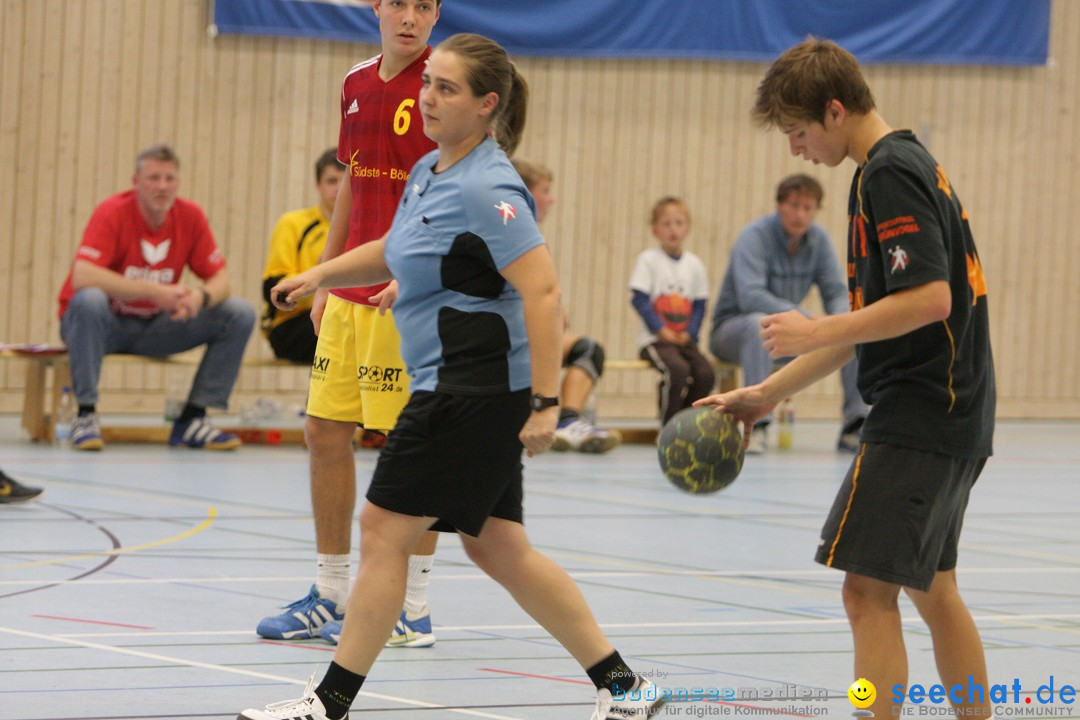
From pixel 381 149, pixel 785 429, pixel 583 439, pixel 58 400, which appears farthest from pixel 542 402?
pixel 785 429

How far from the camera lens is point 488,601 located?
421cm

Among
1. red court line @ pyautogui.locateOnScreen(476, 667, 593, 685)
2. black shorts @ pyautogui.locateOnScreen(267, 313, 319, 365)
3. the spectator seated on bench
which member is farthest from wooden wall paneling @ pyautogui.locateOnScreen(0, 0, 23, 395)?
red court line @ pyautogui.locateOnScreen(476, 667, 593, 685)

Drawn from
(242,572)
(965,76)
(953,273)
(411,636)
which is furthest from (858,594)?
(965,76)

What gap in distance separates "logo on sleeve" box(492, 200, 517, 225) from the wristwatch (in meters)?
0.35

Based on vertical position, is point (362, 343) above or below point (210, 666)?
above

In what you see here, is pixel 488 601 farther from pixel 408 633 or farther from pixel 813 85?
pixel 813 85

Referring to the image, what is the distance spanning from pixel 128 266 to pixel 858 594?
6362 millimetres

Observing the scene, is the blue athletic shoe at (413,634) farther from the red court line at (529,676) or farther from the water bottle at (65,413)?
the water bottle at (65,413)

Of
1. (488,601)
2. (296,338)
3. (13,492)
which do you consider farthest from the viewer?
(296,338)

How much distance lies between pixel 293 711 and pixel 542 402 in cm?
77

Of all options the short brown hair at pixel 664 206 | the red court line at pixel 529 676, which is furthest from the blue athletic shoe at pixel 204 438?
the red court line at pixel 529 676

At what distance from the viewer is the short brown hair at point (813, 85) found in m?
2.58

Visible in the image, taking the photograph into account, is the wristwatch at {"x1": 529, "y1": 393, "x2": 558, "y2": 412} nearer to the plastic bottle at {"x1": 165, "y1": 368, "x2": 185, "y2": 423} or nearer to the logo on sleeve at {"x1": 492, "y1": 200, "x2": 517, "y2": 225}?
the logo on sleeve at {"x1": 492, "y1": 200, "x2": 517, "y2": 225}

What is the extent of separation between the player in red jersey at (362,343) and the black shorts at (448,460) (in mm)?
811
